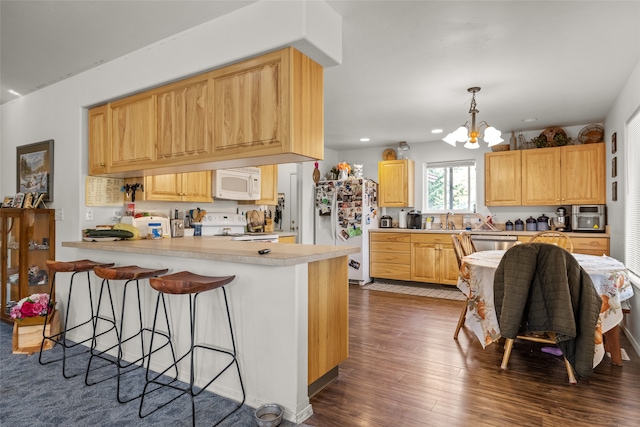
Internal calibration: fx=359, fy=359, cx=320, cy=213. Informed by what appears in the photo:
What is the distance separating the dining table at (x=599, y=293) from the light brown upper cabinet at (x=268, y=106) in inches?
61.8

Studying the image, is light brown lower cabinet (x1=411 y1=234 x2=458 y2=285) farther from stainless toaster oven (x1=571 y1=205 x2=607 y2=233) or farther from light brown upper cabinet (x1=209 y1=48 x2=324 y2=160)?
light brown upper cabinet (x1=209 y1=48 x2=324 y2=160)

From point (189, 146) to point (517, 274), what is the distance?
8.17 ft

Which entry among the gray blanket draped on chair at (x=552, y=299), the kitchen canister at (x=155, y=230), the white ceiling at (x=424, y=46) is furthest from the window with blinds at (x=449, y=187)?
the kitchen canister at (x=155, y=230)

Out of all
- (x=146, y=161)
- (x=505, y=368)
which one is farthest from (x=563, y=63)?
(x=146, y=161)

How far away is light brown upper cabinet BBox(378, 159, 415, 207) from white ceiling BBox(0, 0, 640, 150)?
194 cm

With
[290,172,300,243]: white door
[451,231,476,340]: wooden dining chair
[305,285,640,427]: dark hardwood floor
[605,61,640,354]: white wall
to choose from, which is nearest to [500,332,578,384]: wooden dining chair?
[305,285,640,427]: dark hardwood floor

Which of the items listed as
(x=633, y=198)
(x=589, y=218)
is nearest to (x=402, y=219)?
(x=589, y=218)

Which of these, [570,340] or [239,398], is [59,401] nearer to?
[239,398]

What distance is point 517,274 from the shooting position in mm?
2406

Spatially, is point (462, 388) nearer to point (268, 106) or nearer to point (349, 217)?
point (268, 106)

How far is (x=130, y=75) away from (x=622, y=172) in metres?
4.73

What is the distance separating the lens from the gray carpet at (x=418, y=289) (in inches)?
199

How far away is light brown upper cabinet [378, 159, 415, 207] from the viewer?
6.12m

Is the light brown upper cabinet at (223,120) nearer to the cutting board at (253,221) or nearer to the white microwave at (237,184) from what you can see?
the white microwave at (237,184)
